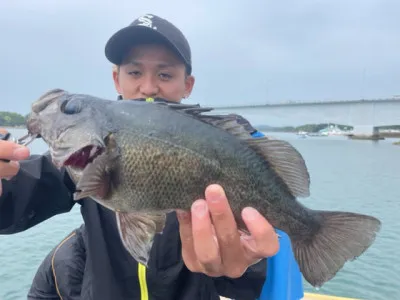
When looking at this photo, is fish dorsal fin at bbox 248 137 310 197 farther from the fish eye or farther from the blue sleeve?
the fish eye

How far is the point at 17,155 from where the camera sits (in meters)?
1.92

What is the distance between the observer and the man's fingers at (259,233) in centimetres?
204

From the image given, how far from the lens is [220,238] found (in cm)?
219

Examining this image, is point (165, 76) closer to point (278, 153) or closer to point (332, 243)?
point (278, 153)

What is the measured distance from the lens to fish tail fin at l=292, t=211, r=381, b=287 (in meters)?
2.23

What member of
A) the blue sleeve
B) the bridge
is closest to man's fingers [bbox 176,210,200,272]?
the blue sleeve

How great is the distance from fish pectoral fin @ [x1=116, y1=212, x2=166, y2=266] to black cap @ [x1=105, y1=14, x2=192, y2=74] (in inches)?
65.3

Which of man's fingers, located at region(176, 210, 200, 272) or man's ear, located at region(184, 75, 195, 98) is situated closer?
man's fingers, located at region(176, 210, 200, 272)

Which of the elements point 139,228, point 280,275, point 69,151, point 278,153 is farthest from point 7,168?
point 280,275

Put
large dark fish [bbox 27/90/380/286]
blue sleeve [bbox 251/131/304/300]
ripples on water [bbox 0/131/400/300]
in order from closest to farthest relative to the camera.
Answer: large dark fish [bbox 27/90/380/286], blue sleeve [bbox 251/131/304/300], ripples on water [bbox 0/131/400/300]

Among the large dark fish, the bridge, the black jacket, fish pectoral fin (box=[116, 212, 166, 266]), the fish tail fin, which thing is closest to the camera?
the large dark fish

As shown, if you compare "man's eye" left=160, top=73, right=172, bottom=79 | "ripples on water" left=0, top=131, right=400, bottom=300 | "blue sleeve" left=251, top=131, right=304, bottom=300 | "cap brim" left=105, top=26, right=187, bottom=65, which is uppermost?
"cap brim" left=105, top=26, right=187, bottom=65

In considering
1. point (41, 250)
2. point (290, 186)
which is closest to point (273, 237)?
point (290, 186)

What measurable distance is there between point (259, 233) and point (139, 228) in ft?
2.29
